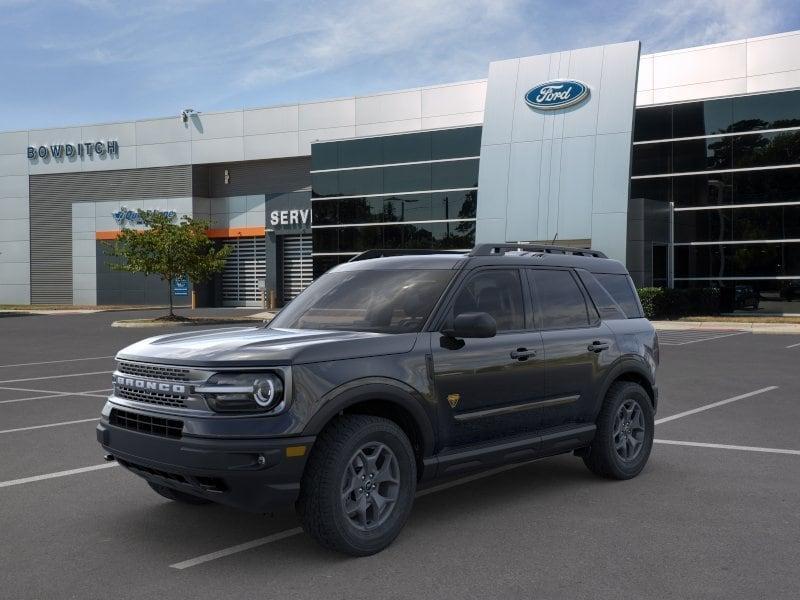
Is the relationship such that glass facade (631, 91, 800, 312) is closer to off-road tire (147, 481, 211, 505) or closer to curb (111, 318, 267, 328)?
curb (111, 318, 267, 328)

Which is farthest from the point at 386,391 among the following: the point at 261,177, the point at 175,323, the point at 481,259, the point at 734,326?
the point at 261,177

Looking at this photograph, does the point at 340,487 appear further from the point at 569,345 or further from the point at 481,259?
the point at 569,345

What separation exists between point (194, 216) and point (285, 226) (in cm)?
545

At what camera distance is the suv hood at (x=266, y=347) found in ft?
15.3

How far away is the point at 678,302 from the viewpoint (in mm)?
29703

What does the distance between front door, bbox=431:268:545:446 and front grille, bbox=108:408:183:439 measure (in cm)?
158

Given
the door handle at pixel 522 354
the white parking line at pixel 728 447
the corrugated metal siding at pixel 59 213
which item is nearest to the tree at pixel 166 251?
the corrugated metal siding at pixel 59 213

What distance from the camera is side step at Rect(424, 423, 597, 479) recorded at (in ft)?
17.4

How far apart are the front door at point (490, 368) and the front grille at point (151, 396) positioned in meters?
1.54

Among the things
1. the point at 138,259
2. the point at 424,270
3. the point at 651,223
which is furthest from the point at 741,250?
the point at 424,270

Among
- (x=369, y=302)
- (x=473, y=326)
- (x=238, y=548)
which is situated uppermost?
(x=369, y=302)

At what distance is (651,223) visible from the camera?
3184 centimetres

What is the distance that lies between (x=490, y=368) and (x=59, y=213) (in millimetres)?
49654

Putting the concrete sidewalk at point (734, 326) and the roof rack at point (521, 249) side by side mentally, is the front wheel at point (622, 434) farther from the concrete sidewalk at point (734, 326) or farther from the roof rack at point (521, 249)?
the concrete sidewalk at point (734, 326)
